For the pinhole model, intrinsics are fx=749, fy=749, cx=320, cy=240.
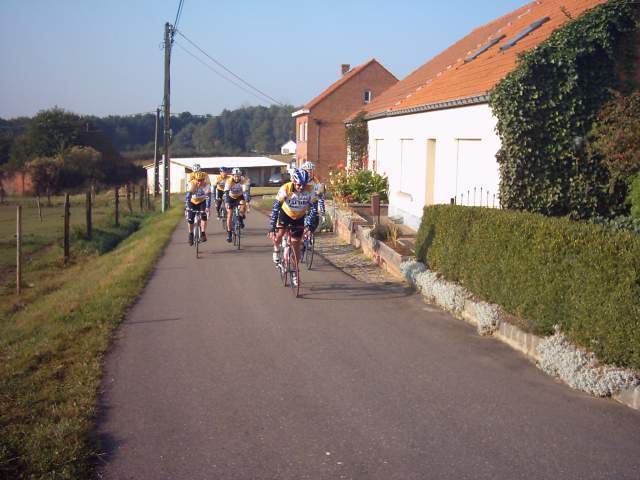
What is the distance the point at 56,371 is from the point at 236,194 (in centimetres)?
994

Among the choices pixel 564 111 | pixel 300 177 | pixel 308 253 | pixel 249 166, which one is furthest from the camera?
pixel 249 166

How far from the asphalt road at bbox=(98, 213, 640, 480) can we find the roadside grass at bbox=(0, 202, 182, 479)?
0.62 ft

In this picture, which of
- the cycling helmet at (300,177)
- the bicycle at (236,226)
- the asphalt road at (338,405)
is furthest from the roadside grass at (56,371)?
the cycling helmet at (300,177)

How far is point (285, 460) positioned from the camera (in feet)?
15.7

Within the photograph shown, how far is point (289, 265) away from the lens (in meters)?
11.1

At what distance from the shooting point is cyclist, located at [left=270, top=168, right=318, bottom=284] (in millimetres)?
10844

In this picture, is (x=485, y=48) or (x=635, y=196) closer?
(x=635, y=196)

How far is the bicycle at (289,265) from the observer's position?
35.2ft

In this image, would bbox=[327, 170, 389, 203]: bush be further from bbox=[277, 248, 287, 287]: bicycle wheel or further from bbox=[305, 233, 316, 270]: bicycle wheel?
bbox=[277, 248, 287, 287]: bicycle wheel

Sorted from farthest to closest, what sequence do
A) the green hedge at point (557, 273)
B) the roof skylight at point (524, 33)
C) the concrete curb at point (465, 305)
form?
the roof skylight at point (524, 33)
the green hedge at point (557, 273)
the concrete curb at point (465, 305)

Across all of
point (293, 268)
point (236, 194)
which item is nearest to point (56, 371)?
point (293, 268)

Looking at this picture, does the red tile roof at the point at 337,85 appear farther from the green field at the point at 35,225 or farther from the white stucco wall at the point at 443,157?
the white stucco wall at the point at 443,157

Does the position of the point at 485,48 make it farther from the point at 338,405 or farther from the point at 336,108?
the point at 336,108

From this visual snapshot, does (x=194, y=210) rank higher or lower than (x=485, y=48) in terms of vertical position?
lower
